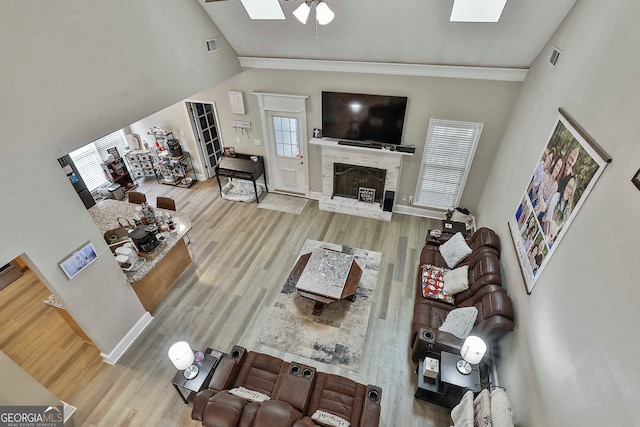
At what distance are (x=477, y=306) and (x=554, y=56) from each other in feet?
10.6

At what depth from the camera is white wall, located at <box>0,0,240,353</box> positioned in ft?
8.77

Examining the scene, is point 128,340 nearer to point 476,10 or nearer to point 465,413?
point 465,413

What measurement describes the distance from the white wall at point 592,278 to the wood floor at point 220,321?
1.41 m

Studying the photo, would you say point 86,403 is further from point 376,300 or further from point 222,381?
point 376,300

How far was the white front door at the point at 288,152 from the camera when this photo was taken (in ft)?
21.4

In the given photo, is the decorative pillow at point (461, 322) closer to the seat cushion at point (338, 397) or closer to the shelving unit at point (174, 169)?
the seat cushion at point (338, 397)

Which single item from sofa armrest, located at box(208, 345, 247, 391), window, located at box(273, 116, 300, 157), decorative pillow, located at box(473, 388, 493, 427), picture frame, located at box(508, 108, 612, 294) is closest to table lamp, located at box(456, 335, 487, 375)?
decorative pillow, located at box(473, 388, 493, 427)

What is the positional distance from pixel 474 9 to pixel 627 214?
3.32 meters

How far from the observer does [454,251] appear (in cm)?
479

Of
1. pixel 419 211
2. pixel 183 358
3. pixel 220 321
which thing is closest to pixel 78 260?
pixel 183 358

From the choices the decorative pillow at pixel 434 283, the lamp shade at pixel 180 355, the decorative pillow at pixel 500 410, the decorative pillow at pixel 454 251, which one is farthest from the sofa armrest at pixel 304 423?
the decorative pillow at pixel 454 251

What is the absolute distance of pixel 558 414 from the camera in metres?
2.27

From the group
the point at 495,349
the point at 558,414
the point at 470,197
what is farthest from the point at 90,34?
the point at 470,197

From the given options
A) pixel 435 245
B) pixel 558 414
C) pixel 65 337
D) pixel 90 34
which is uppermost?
pixel 90 34
